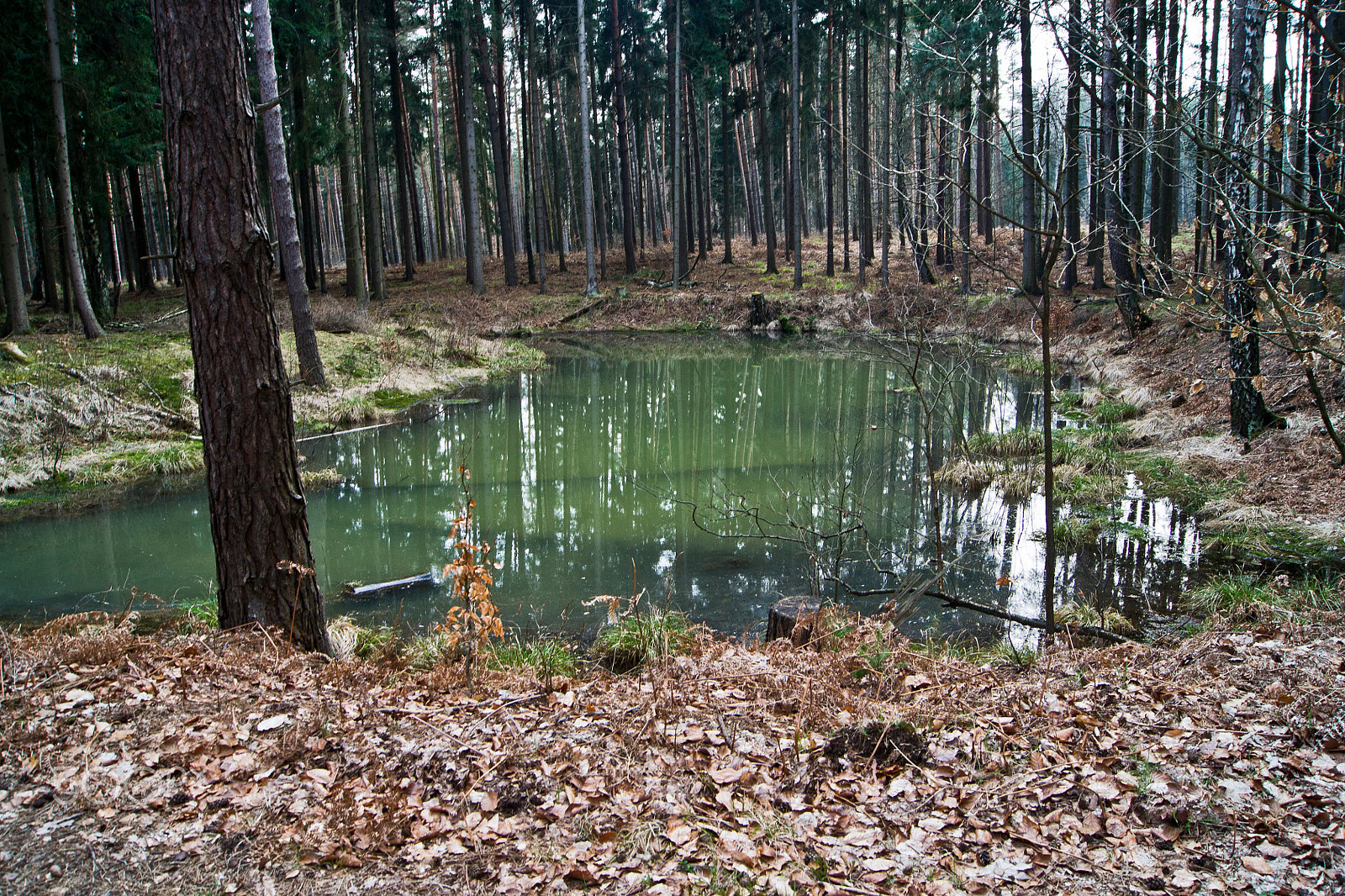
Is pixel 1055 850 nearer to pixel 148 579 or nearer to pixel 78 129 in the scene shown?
pixel 148 579

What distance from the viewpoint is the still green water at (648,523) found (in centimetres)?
662

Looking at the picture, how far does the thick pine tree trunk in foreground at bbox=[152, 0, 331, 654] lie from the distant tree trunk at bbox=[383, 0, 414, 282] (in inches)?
923

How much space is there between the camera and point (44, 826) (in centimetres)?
271

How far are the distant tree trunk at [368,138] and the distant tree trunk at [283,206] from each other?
394 inches

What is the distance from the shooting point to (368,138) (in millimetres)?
23234

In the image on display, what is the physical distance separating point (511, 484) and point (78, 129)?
1350 cm

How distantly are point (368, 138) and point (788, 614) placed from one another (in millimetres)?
22581

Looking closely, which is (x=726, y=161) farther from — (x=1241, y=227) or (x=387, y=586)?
(x=1241, y=227)

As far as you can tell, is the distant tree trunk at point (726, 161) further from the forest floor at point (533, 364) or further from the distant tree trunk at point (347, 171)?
the distant tree trunk at point (347, 171)

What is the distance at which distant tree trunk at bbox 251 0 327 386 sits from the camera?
11.8 m

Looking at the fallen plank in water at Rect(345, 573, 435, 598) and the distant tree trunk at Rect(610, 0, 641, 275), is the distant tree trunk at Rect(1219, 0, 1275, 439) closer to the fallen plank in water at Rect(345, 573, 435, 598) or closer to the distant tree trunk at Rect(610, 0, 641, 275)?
the fallen plank in water at Rect(345, 573, 435, 598)

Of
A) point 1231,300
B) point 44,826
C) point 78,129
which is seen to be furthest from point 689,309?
point 44,826

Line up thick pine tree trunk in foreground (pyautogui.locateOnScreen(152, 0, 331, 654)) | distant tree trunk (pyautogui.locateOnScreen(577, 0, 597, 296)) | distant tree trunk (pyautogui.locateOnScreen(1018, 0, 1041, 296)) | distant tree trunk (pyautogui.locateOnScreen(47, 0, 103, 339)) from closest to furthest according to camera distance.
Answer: thick pine tree trunk in foreground (pyautogui.locateOnScreen(152, 0, 331, 654)) → distant tree trunk (pyautogui.locateOnScreen(47, 0, 103, 339)) → distant tree trunk (pyautogui.locateOnScreen(1018, 0, 1041, 296)) → distant tree trunk (pyautogui.locateOnScreen(577, 0, 597, 296))

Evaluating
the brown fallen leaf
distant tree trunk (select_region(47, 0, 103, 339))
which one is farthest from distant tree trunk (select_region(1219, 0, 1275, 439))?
distant tree trunk (select_region(47, 0, 103, 339))
